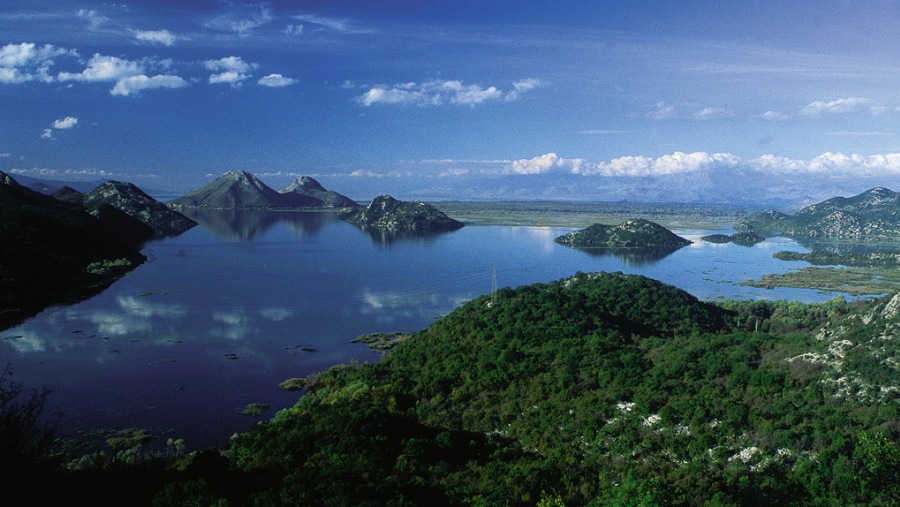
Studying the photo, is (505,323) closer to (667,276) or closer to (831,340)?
(831,340)

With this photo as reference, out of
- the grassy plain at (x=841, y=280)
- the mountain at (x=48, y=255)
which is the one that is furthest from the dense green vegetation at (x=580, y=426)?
the grassy plain at (x=841, y=280)

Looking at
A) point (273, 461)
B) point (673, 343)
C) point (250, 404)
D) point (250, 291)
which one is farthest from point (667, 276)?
point (273, 461)

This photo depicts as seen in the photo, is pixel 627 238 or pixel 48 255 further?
pixel 627 238

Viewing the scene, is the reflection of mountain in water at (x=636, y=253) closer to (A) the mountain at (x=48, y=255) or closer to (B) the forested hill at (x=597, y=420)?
(B) the forested hill at (x=597, y=420)

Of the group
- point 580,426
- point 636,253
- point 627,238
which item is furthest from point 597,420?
point 627,238

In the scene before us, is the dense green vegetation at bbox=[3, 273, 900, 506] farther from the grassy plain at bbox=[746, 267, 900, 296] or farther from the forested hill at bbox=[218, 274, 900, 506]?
the grassy plain at bbox=[746, 267, 900, 296]

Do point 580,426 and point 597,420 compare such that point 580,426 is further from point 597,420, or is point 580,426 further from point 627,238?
point 627,238
